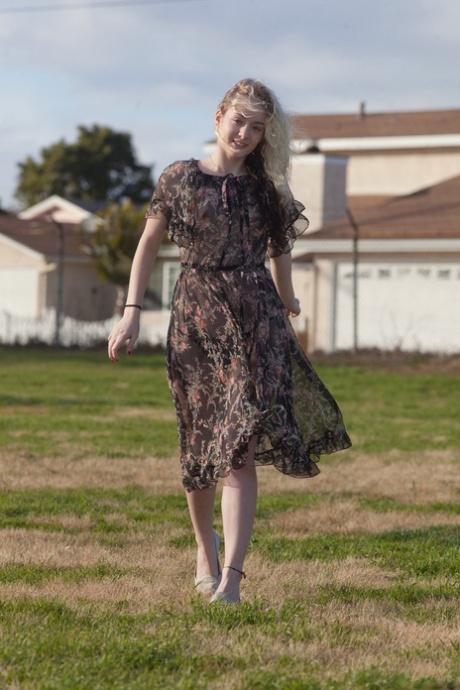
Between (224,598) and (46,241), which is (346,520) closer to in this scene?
(224,598)

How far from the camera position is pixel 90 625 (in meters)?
4.27

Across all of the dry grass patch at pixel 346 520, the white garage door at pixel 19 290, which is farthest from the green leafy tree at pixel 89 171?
the dry grass patch at pixel 346 520

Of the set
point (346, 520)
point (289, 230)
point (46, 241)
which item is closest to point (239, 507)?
point (289, 230)

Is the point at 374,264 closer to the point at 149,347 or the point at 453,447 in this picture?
the point at 149,347

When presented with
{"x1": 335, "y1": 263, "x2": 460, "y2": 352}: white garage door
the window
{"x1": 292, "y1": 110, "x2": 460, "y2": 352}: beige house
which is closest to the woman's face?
{"x1": 292, "y1": 110, "x2": 460, "y2": 352}: beige house

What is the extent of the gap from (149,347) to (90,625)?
20.4 m

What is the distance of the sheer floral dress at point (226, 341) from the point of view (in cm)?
495

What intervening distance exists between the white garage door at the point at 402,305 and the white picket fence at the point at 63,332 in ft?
12.3

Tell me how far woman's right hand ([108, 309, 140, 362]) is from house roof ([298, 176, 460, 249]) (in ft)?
66.8

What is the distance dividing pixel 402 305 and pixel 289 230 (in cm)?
2135

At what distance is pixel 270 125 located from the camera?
16.6 feet

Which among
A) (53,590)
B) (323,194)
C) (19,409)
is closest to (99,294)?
(323,194)

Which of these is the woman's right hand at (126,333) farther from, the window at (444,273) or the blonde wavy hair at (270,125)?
the window at (444,273)

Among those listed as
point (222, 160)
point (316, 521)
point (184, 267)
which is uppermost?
Answer: point (222, 160)
